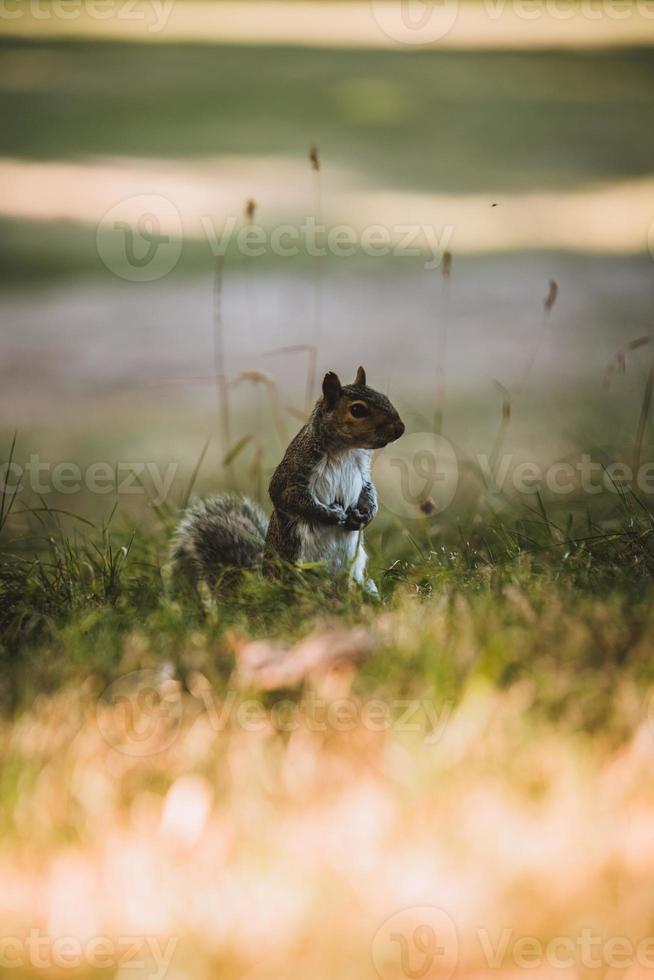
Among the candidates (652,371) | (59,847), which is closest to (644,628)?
(59,847)

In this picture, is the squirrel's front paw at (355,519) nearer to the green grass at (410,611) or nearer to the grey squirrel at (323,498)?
the grey squirrel at (323,498)

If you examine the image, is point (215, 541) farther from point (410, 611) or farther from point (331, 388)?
point (410, 611)

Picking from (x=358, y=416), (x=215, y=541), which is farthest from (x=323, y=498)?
(x=215, y=541)

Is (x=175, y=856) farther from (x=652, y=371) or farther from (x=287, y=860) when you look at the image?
(x=652, y=371)

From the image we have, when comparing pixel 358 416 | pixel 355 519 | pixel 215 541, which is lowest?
pixel 215 541

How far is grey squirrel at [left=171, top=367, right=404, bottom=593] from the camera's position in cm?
340

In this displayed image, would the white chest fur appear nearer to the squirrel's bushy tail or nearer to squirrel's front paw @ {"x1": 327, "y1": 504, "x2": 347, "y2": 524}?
squirrel's front paw @ {"x1": 327, "y1": 504, "x2": 347, "y2": 524}

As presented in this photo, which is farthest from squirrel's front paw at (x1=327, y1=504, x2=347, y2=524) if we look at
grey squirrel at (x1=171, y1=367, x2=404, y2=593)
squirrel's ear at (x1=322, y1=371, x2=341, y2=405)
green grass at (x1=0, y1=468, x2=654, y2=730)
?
squirrel's ear at (x1=322, y1=371, x2=341, y2=405)

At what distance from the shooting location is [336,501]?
3.53 meters

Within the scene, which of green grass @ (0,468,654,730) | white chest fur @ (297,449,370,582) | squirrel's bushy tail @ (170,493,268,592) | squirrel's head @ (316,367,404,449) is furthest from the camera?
squirrel's bushy tail @ (170,493,268,592)

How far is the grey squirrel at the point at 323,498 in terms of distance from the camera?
3.40m

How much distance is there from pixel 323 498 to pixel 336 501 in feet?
0.17

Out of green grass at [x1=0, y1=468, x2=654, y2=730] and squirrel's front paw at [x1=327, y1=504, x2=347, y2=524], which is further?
squirrel's front paw at [x1=327, y1=504, x2=347, y2=524]

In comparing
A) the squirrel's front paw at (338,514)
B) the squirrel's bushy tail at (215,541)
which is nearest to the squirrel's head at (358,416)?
the squirrel's front paw at (338,514)
